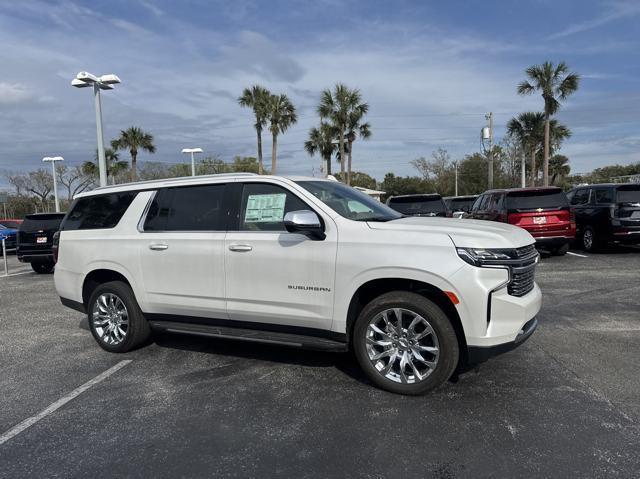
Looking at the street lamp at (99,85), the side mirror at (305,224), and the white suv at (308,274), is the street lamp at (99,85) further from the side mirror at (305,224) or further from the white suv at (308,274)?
the side mirror at (305,224)

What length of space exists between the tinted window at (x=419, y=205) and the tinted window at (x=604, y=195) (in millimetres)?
3674

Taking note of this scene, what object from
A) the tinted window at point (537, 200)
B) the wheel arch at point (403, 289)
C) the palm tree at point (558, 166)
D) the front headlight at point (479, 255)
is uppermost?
the palm tree at point (558, 166)

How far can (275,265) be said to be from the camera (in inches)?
174

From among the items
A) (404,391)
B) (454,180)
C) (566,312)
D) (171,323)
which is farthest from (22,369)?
(454,180)

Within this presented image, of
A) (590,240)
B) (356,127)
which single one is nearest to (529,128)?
(356,127)

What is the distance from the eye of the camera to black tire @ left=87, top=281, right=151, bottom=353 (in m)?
5.36

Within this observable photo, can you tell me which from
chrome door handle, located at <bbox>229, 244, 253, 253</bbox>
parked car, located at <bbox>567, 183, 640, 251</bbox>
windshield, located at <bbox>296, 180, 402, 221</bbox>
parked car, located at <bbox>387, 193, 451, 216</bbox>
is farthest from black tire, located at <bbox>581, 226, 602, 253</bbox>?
chrome door handle, located at <bbox>229, 244, 253, 253</bbox>

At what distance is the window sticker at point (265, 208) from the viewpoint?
15.2ft

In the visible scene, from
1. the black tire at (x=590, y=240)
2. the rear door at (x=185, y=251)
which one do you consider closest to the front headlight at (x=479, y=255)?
the rear door at (x=185, y=251)

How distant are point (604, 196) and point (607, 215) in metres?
0.58

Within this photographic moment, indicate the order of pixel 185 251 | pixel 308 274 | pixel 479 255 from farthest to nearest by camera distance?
pixel 185 251
pixel 308 274
pixel 479 255

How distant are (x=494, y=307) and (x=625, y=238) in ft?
31.8

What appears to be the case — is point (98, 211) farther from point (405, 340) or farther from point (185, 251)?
point (405, 340)

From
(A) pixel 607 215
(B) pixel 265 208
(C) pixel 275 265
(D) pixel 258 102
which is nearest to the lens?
(C) pixel 275 265
